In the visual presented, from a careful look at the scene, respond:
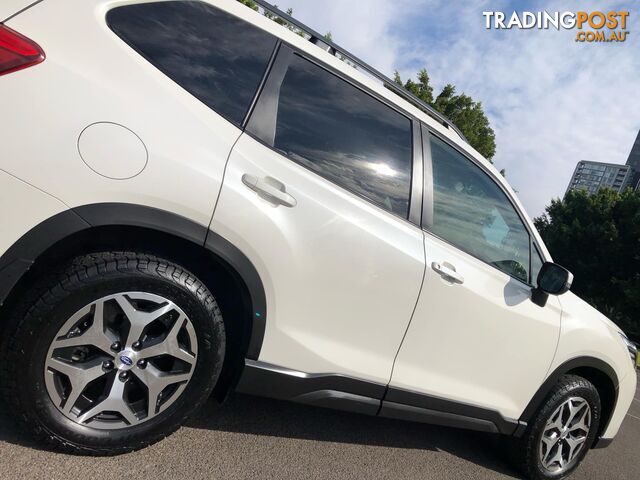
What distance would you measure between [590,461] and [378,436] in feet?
6.36

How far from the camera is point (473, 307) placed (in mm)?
2459

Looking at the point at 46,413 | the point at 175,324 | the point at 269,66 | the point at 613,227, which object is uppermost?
the point at 269,66

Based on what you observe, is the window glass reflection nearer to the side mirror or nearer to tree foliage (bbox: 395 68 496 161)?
the side mirror

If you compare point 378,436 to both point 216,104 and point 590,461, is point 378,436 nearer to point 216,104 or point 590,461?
point 590,461

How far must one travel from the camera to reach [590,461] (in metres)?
3.70

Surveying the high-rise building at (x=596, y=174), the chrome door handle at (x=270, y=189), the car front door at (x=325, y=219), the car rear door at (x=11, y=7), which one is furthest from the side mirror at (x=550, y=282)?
the high-rise building at (x=596, y=174)

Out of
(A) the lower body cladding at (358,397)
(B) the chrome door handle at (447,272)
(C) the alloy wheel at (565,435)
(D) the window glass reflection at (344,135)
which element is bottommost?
(C) the alloy wheel at (565,435)

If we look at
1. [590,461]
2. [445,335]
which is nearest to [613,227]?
[590,461]

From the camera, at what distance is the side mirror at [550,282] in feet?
8.71

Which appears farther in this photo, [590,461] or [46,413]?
[590,461]

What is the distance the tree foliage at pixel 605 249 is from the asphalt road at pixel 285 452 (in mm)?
25810

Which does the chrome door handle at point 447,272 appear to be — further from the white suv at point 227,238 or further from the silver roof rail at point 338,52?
the silver roof rail at point 338,52

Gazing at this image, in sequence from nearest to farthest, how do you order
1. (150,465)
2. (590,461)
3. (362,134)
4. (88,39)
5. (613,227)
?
(88,39), (150,465), (362,134), (590,461), (613,227)

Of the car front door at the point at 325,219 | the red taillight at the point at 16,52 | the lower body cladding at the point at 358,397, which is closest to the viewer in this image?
the red taillight at the point at 16,52
